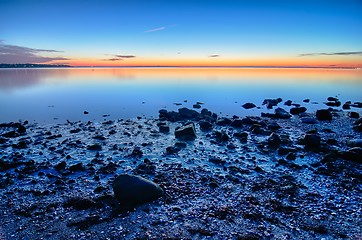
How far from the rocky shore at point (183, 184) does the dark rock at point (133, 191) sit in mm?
240

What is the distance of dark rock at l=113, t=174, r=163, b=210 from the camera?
9289 mm

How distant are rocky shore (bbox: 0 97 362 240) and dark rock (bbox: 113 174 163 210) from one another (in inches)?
9.4

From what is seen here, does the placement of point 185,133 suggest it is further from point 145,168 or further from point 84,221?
point 84,221

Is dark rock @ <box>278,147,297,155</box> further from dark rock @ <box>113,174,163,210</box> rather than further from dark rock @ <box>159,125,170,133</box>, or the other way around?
dark rock @ <box>159,125,170,133</box>

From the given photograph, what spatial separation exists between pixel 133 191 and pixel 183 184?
2.54 m

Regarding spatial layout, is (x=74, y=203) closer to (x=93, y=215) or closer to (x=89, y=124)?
(x=93, y=215)

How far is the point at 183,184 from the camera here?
1091cm

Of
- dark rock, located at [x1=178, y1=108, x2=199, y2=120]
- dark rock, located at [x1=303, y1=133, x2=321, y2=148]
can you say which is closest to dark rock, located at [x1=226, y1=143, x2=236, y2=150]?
dark rock, located at [x1=303, y1=133, x2=321, y2=148]

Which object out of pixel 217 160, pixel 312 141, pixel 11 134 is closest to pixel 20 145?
pixel 11 134

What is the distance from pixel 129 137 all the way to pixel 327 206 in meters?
13.2

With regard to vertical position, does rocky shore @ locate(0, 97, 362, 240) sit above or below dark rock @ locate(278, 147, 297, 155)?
below

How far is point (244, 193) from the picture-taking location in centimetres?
1016

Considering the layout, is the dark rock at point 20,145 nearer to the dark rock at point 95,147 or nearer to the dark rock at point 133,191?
the dark rock at point 95,147

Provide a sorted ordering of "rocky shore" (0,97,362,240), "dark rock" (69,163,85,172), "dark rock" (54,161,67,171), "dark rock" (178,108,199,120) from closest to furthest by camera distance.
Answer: "rocky shore" (0,97,362,240) → "dark rock" (69,163,85,172) → "dark rock" (54,161,67,171) → "dark rock" (178,108,199,120)
